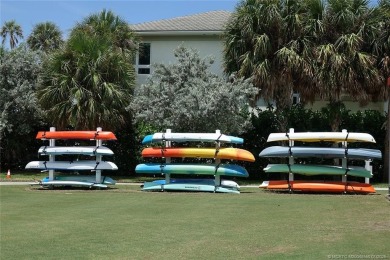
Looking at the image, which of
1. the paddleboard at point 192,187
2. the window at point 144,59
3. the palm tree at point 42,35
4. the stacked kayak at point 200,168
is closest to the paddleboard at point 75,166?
the stacked kayak at point 200,168

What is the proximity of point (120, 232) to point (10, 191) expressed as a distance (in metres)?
9.07

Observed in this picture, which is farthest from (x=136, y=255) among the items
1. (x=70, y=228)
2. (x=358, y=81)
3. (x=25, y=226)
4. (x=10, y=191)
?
(x=358, y=81)

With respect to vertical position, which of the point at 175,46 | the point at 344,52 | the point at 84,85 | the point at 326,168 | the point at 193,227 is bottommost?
the point at 193,227

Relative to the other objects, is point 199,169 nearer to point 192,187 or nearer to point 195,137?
point 192,187

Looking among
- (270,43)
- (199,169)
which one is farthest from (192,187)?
(270,43)

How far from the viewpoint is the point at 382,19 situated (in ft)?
69.0

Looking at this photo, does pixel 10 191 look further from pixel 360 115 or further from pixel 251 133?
pixel 360 115

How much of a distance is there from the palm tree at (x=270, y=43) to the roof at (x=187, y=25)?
638 centimetres

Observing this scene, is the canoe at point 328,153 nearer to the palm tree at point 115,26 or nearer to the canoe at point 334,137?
the canoe at point 334,137

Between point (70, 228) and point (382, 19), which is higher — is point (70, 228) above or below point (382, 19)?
below

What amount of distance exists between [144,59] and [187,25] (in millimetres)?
3067

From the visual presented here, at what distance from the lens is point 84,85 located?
2217 cm

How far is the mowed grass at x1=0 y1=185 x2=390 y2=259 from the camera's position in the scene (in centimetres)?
731

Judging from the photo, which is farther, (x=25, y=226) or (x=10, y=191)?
(x=10, y=191)
